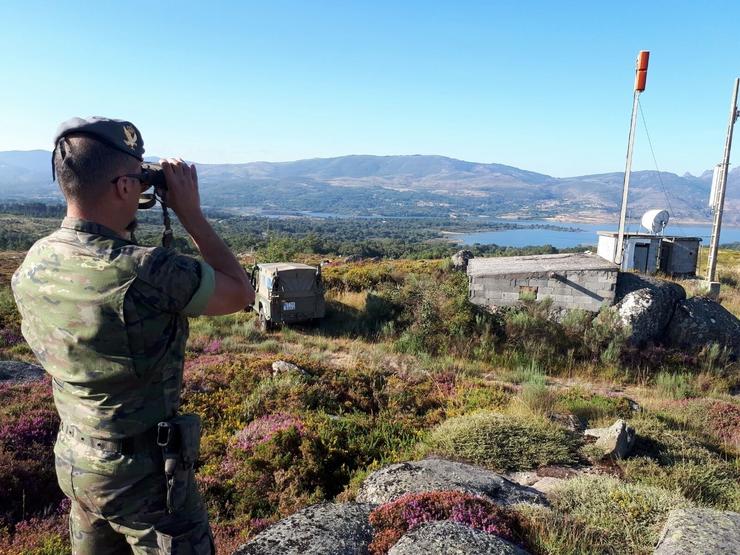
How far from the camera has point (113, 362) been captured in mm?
1896

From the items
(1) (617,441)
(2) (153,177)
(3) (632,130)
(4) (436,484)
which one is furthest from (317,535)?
(3) (632,130)

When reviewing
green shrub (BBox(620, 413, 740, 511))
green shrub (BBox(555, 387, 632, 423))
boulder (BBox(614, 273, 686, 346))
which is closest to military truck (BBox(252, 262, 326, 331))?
green shrub (BBox(555, 387, 632, 423))

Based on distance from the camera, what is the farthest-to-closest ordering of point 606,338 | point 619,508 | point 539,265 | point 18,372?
point 539,265 → point 606,338 → point 18,372 → point 619,508

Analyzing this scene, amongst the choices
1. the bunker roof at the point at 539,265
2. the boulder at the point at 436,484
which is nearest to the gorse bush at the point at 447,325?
the bunker roof at the point at 539,265

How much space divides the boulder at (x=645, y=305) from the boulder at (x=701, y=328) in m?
0.19

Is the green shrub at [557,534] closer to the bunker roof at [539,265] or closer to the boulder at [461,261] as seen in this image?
the bunker roof at [539,265]

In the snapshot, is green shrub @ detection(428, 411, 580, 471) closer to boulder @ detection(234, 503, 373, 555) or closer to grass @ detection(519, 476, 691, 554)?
grass @ detection(519, 476, 691, 554)

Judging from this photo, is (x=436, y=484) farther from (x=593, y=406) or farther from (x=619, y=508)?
(x=593, y=406)

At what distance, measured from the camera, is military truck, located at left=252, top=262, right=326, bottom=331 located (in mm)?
11281

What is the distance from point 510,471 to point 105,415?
4.06m

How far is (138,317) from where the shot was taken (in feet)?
6.16

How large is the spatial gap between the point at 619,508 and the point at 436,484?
1328 mm

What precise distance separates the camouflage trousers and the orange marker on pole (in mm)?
15387

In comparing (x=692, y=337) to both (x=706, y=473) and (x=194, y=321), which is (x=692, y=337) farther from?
(x=194, y=321)
